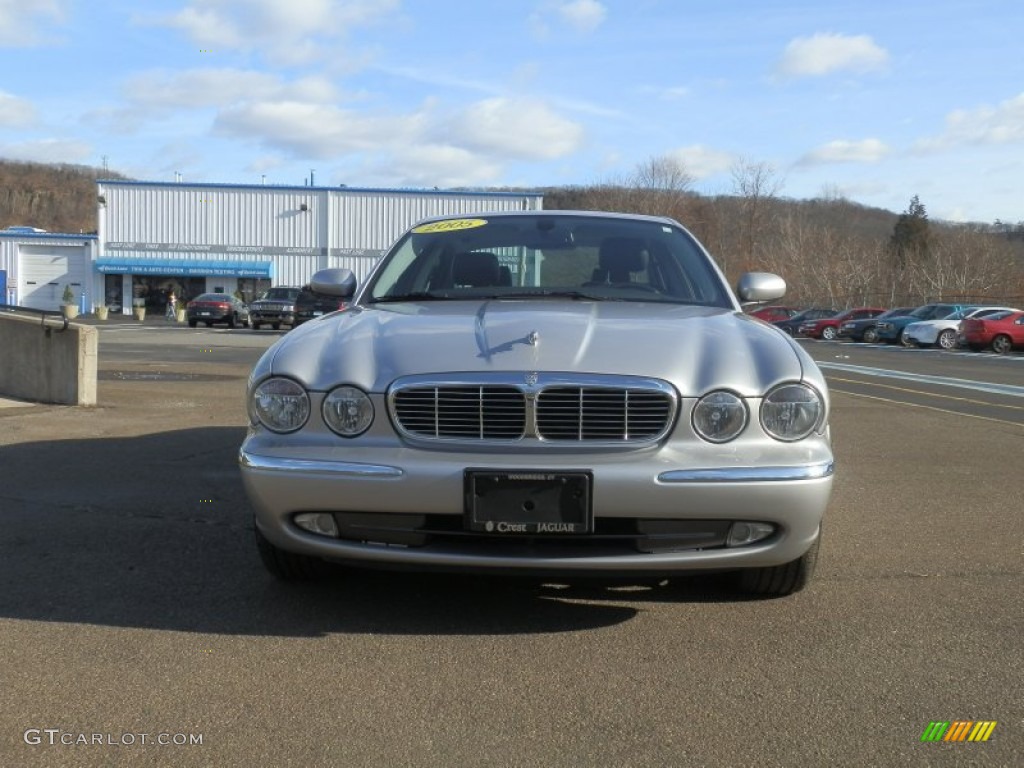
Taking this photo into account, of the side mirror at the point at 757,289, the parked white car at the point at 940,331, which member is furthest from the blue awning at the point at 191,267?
the side mirror at the point at 757,289

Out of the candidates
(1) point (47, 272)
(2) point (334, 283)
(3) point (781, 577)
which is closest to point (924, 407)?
(2) point (334, 283)

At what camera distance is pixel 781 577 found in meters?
3.80

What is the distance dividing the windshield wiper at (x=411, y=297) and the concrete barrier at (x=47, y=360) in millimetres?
6068

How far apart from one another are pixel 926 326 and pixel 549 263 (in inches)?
1325

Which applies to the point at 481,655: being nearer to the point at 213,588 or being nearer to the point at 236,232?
the point at 213,588

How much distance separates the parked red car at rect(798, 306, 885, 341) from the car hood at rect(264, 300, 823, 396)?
41.5 m

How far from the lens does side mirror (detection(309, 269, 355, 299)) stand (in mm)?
5293

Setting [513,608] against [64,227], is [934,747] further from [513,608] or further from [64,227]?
[64,227]

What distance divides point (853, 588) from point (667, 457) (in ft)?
4.59

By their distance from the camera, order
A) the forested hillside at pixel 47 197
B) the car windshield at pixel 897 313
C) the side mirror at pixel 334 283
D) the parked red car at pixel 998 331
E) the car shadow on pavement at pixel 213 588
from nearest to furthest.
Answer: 1. the car shadow on pavement at pixel 213 588
2. the side mirror at pixel 334 283
3. the parked red car at pixel 998 331
4. the car windshield at pixel 897 313
5. the forested hillside at pixel 47 197

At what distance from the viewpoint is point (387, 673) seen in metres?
3.20

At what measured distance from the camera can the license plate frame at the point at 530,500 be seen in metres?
3.25

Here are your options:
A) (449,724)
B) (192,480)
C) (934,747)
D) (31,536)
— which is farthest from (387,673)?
(192,480)

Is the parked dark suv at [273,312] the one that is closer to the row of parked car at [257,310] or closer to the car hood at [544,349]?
the row of parked car at [257,310]
